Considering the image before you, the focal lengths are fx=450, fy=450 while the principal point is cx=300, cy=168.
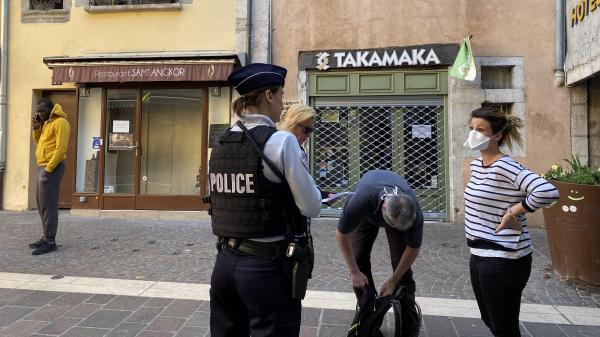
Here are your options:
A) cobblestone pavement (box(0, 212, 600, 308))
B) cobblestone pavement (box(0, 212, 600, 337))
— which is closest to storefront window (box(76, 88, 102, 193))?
cobblestone pavement (box(0, 212, 600, 337))

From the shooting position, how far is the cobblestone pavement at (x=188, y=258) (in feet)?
15.0

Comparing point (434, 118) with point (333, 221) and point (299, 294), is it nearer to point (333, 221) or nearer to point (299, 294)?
point (333, 221)

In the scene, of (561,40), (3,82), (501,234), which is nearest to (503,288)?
(501,234)

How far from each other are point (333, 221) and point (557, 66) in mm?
4749

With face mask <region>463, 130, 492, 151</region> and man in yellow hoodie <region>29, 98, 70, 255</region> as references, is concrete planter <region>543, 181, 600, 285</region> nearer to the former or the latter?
face mask <region>463, 130, 492, 151</region>

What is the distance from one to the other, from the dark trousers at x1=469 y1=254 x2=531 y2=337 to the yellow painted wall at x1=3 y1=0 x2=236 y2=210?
279 inches

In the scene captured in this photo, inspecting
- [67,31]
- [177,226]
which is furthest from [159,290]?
[67,31]

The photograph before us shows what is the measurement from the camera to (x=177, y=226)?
7711mm

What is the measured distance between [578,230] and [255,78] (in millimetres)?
3943

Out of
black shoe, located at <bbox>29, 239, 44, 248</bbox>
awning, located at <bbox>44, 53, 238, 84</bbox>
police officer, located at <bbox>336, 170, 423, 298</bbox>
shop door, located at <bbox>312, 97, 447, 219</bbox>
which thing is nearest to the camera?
police officer, located at <bbox>336, 170, 423, 298</bbox>

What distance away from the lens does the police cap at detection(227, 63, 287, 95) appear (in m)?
2.00

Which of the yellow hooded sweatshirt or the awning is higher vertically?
the awning

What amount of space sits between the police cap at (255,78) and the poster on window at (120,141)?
24.8ft

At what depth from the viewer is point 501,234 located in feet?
8.33
